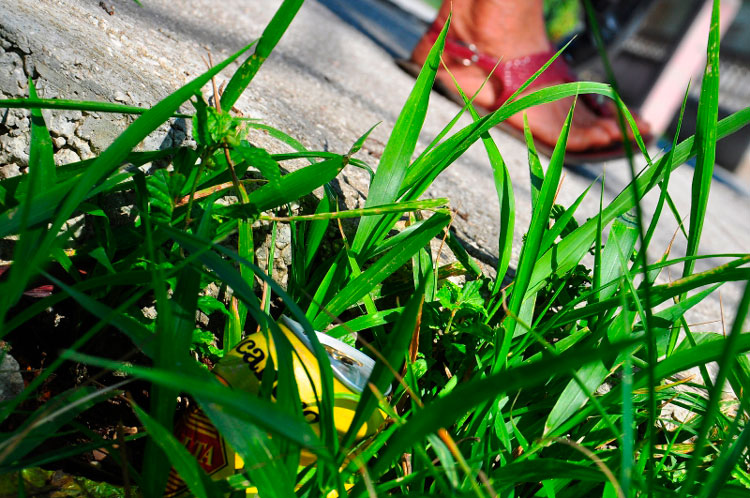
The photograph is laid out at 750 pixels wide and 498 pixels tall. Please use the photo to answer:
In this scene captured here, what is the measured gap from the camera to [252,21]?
6.63 ft

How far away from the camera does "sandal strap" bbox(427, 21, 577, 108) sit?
235cm

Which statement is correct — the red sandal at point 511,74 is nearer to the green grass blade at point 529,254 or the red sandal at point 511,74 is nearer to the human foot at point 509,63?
the human foot at point 509,63

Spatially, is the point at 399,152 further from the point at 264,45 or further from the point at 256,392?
the point at 256,392

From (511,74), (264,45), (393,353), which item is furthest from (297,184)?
(511,74)

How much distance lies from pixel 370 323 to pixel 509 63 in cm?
181

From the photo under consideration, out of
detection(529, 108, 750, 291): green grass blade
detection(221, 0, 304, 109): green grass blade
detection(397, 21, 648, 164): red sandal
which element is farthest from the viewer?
detection(397, 21, 648, 164): red sandal

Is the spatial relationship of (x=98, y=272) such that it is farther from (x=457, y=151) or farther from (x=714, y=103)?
(x=714, y=103)

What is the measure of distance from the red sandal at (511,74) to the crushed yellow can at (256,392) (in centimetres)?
175

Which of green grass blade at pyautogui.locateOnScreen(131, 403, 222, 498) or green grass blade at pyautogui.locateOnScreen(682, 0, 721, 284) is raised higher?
green grass blade at pyautogui.locateOnScreen(682, 0, 721, 284)

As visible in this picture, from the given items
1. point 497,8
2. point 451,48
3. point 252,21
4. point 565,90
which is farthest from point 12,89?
point 497,8

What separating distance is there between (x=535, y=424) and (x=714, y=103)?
1.57ft

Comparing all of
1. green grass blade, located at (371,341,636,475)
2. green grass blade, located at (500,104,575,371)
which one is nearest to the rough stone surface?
green grass blade, located at (500,104,575,371)

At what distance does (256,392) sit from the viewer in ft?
2.18

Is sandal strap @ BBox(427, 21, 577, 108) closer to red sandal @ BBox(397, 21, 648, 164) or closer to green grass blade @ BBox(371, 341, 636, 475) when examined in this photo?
red sandal @ BBox(397, 21, 648, 164)
